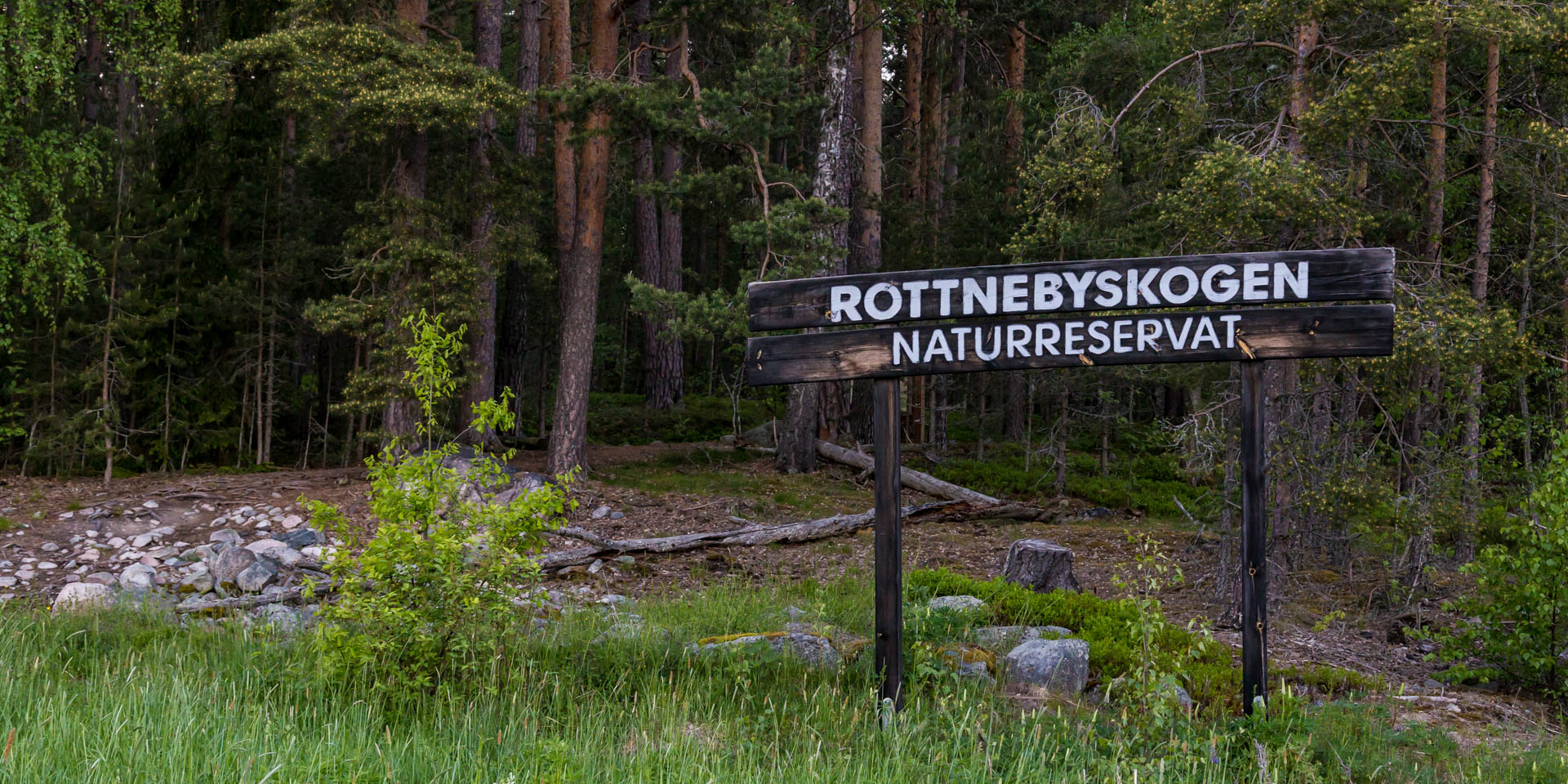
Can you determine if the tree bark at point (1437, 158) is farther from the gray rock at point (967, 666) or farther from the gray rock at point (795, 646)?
the gray rock at point (795, 646)

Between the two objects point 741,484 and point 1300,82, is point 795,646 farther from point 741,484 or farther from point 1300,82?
point 741,484

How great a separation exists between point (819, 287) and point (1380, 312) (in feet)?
9.32

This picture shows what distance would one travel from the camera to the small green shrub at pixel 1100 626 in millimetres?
6930

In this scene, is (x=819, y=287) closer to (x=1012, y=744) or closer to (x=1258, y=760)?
(x=1012, y=744)

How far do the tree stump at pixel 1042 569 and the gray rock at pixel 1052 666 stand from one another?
2802 millimetres

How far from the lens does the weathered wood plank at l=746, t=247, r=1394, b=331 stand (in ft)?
18.4

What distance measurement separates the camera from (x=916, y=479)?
1717cm

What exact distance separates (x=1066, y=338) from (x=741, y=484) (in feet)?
35.0

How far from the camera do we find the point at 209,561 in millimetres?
12203

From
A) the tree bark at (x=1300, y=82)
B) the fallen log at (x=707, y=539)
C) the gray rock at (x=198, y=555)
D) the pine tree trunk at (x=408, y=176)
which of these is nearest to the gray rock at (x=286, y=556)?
the gray rock at (x=198, y=555)

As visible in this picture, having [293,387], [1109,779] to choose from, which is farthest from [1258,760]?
[293,387]

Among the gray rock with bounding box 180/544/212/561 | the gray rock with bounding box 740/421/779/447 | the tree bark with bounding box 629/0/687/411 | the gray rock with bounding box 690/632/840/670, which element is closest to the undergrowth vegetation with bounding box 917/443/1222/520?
the gray rock with bounding box 740/421/779/447

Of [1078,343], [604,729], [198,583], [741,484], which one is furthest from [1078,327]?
[741,484]

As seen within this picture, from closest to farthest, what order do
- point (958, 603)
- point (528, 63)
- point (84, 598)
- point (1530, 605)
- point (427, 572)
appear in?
point (427, 572) → point (1530, 605) → point (958, 603) → point (84, 598) → point (528, 63)
